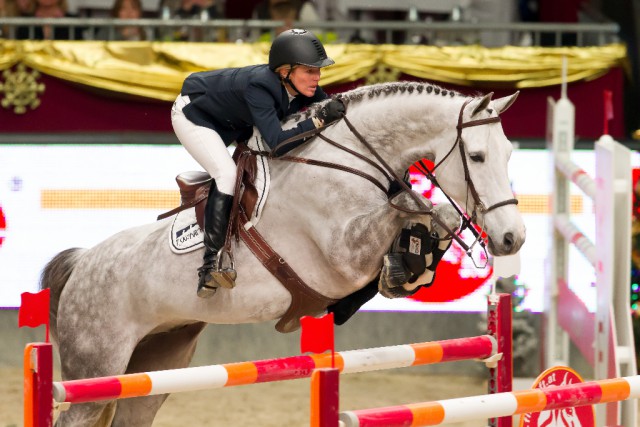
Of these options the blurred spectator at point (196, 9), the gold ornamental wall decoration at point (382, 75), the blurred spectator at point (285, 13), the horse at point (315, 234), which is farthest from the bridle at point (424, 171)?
the blurred spectator at point (196, 9)

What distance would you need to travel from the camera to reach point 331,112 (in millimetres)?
4664

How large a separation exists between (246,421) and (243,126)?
2.69 m

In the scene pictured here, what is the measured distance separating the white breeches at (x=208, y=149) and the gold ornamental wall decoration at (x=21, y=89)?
347 cm

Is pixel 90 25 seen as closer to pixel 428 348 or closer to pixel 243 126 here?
pixel 243 126

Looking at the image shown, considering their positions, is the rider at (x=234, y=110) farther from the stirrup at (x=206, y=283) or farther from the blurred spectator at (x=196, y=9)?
the blurred spectator at (x=196, y=9)

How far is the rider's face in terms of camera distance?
4637 millimetres

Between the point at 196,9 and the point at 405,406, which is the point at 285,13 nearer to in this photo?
the point at 196,9

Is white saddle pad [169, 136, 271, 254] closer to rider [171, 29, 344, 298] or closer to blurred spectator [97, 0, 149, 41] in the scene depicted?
rider [171, 29, 344, 298]

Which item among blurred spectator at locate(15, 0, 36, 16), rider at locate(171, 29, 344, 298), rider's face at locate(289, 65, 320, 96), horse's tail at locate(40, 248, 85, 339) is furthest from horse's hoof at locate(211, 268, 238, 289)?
blurred spectator at locate(15, 0, 36, 16)

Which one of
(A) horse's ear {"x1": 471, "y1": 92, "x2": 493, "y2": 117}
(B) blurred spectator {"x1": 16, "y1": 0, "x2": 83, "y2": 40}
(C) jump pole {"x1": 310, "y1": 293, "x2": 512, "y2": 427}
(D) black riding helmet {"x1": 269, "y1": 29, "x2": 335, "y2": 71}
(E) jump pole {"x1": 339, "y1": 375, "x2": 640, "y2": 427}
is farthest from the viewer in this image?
(B) blurred spectator {"x1": 16, "y1": 0, "x2": 83, "y2": 40}

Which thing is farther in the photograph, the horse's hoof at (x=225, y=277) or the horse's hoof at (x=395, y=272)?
the horse's hoof at (x=225, y=277)

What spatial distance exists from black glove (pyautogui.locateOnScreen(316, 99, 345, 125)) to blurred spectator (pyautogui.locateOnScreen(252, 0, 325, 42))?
3.70 meters

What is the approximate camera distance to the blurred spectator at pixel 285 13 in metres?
8.41

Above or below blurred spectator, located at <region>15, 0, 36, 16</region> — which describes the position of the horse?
below
